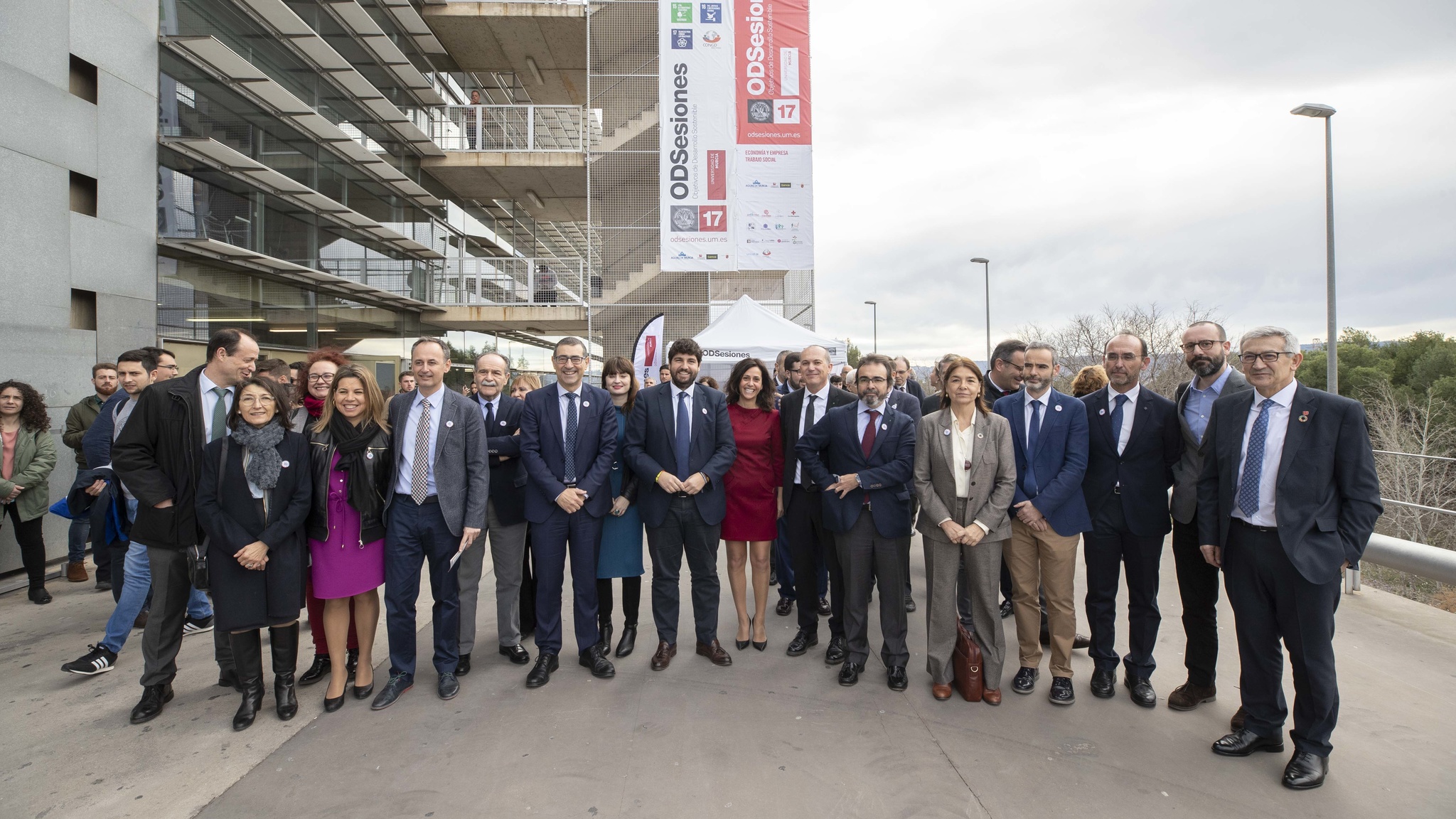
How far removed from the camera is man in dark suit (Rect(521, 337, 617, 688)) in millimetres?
4230

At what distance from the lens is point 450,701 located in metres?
3.88

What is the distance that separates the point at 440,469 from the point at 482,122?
15.3 m

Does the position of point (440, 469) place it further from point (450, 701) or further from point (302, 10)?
point (302, 10)

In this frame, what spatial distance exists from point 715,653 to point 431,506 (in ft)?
6.58

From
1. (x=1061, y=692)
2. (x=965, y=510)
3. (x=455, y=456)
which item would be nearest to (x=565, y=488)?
(x=455, y=456)

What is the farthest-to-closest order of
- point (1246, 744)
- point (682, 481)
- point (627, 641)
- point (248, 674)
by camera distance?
1. point (627, 641)
2. point (682, 481)
3. point (248, 674)
4. point (1246, 744)

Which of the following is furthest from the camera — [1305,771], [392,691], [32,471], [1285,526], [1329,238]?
[1329,238]

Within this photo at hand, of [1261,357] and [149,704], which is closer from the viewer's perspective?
[1261,357]

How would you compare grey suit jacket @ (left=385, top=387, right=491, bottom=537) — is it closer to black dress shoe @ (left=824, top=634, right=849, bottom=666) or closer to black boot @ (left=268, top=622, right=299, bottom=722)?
black boot @ (left=268, top=622, right=299, bottom=722)

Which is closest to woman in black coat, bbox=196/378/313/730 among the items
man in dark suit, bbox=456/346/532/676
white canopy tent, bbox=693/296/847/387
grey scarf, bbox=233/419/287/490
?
grey scarf, bbox=233/419/287/490

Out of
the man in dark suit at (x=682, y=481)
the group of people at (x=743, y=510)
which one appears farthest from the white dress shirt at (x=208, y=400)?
the man in dark suit at (x=682, y=481)

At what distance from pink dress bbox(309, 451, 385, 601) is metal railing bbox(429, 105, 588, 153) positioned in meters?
13.6

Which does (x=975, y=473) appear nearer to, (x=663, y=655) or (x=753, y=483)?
(x=753, y=483)

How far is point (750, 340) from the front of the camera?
10172mm
